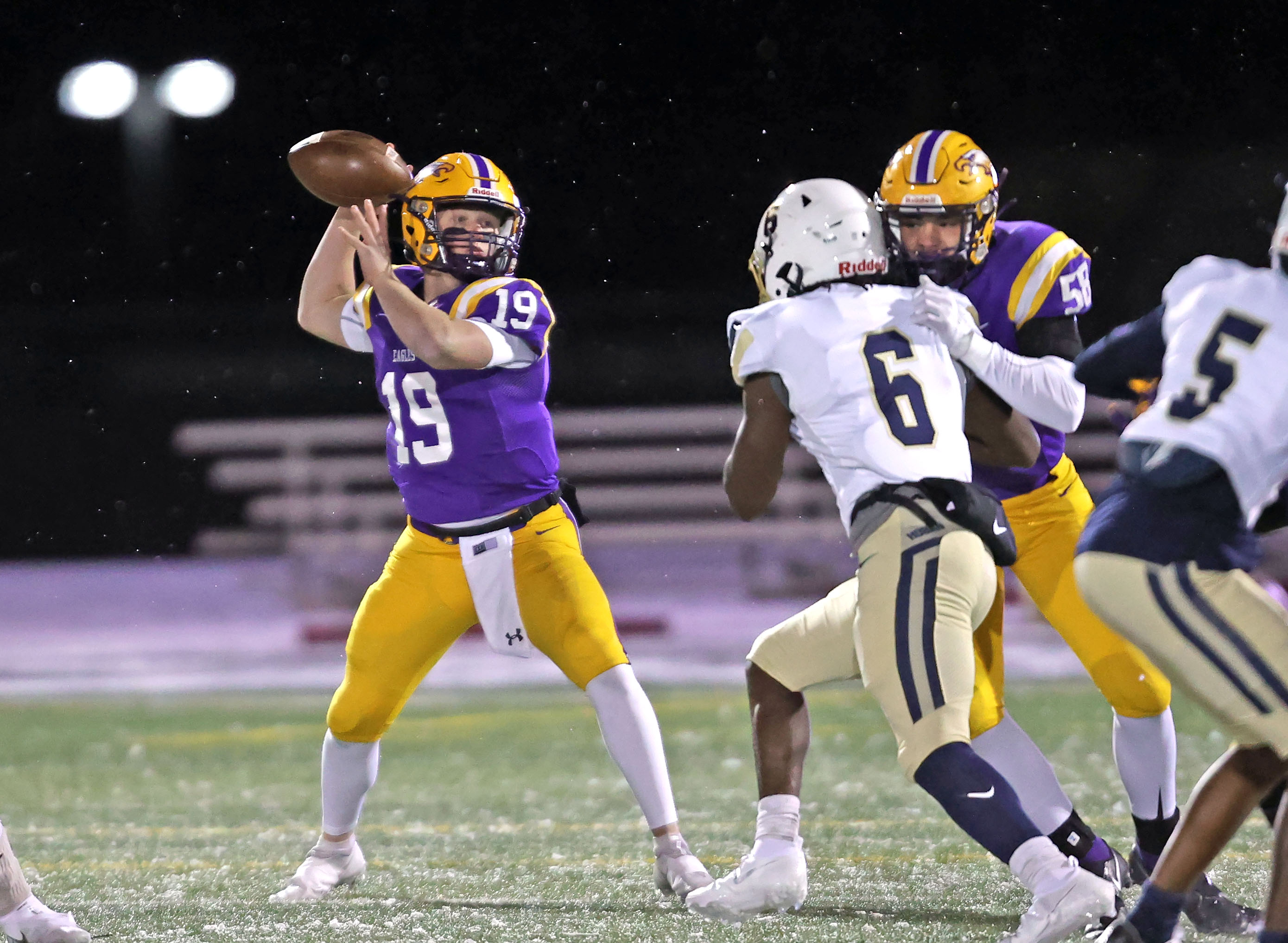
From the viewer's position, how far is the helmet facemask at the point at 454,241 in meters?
3.66

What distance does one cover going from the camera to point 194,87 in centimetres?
1130

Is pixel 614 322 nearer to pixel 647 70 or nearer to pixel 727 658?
pixel 647 70

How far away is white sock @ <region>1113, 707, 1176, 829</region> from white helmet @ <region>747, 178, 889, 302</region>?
1069 millimetres

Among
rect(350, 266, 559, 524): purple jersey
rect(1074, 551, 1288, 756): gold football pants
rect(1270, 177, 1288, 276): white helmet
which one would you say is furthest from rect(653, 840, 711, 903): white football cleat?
rect(1270, 177, 1288, 276): white helmet

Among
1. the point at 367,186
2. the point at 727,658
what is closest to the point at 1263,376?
the point at 367,186

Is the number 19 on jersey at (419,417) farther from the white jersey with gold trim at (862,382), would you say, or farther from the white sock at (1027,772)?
the white sock at (1027,772)

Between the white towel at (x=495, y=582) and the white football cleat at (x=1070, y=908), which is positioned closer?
the white football cleat at (x=1070, y=908)

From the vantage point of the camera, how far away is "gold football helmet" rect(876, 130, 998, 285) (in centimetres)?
335

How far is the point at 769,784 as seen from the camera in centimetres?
306

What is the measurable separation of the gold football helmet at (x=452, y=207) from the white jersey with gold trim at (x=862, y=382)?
93 centimetres

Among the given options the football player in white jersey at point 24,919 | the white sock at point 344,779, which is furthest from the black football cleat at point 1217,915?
the football player in white jersey at point 24,919

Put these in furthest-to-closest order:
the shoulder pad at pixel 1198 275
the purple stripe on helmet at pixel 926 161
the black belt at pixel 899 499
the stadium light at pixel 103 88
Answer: the stadium light at pixel 103 88 → the purple stripe on helmet at pixel 926 161 → the black belt at pixel 899 499 → the shoulder pad at pixel 1198 275

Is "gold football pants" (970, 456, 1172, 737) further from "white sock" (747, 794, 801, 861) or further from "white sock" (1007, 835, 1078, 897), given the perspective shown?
"white sock" (1007, 835, 1078, 897)

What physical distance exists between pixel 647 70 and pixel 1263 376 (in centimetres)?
1235
